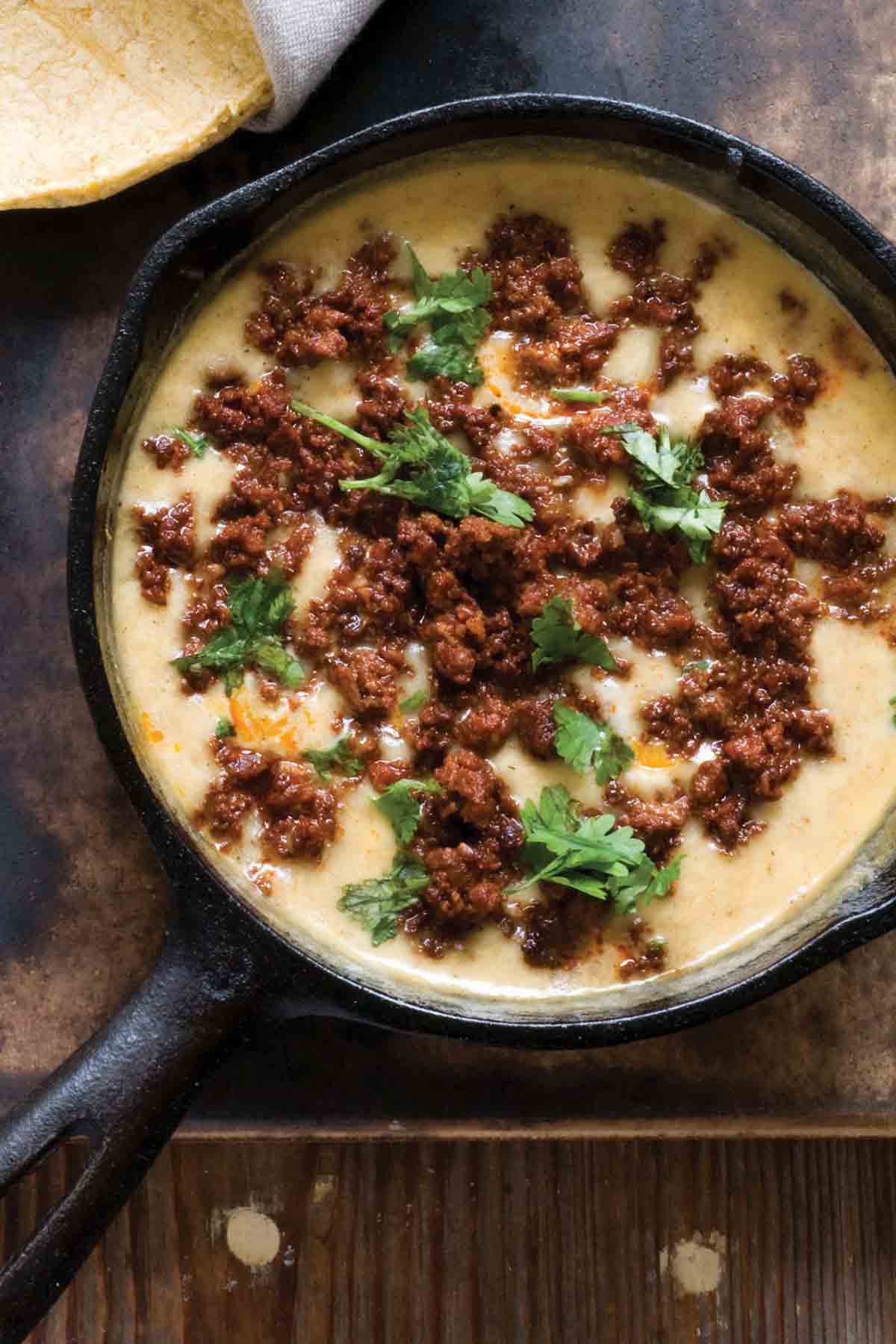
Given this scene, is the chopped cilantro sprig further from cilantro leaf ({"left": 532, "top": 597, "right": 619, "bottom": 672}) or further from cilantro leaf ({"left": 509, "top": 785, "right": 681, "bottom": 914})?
cilantro leaf ({"left": 509, "top": 785, "right": 681, "bottom": 914})

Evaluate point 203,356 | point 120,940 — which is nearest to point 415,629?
point 203,356

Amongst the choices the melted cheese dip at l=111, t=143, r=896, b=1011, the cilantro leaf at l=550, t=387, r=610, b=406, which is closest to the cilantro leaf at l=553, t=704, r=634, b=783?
the melted cheese dip at l=111, t=143, r=896, b=1011

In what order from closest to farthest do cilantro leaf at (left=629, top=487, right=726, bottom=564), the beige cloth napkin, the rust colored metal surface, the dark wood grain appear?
cilantro leaf at (left=629, top=487, right=726, bottom=564)
the beige cloth napkin
the rust colored metal surface
the dark wood grain

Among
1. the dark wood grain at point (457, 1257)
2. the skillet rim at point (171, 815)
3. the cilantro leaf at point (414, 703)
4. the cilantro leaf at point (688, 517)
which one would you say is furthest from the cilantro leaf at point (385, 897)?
the cilantro leaf at point (688, 517)

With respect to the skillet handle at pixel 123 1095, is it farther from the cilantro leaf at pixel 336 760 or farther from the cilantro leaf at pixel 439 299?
the cilantro leaf at pixel 439 299

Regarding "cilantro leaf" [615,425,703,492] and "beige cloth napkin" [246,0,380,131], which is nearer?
"cilantro leaf" [615,425,703,492]
